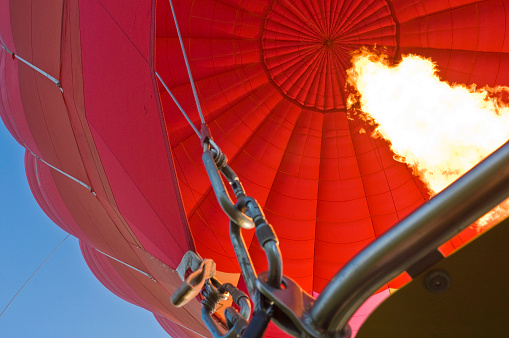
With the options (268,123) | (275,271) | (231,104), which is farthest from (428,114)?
(275,271)

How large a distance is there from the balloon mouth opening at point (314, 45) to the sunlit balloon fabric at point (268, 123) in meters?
0.01

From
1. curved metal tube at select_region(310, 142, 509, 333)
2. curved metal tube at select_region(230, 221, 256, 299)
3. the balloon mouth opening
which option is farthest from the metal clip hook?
the balloon mouth opening

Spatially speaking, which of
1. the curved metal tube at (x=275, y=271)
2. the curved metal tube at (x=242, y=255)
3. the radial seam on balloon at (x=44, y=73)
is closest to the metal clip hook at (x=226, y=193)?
the curved metal tube at (x=242, y=255)

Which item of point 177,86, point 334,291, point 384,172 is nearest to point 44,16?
point 177,86

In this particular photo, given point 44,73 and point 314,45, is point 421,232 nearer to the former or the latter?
point 44,73

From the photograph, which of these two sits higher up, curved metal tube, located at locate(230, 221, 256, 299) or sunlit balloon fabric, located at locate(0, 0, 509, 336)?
sunlit balloon fabric, located at locate(0, 0, 509, 336)

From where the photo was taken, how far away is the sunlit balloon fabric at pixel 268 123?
160 inches

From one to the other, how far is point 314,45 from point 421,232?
4.89 m

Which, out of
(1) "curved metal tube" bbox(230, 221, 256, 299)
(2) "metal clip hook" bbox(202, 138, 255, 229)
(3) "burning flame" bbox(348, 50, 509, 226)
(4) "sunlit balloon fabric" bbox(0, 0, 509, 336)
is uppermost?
(3) "burning flame" bbox(348, 50, 509, 226)

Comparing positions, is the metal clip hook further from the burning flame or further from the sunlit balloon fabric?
the burning flame

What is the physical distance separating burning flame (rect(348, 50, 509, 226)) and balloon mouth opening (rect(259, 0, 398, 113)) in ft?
0.56

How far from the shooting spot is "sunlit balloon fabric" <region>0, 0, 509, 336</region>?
13.3 ft

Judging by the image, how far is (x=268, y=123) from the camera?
553 centimetres

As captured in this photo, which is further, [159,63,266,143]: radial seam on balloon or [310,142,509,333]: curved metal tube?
[159,63,266,143]: radial seam on balloon
